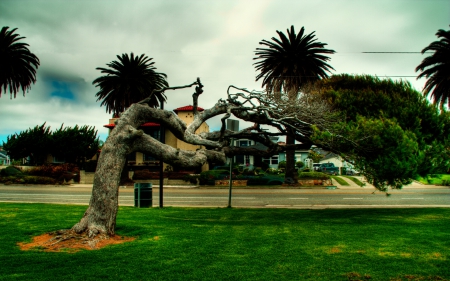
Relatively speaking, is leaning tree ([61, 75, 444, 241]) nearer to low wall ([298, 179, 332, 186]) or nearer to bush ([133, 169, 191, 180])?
low wall ([298, 179, 332, 186])

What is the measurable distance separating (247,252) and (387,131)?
18.2 feet

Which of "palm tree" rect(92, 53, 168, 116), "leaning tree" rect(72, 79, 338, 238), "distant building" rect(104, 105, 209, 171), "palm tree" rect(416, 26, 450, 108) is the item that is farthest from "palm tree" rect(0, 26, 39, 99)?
"palm tree" rect(416, 26, 450, 108)

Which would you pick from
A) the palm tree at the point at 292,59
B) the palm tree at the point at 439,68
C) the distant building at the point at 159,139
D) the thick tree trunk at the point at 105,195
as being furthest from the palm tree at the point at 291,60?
the thick tree trunk at the point at 105,195

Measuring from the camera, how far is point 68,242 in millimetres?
7691

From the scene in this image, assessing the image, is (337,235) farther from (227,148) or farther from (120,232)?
(120,232)

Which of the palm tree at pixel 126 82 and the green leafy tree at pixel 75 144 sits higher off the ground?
the palm tree at pixel 126 82

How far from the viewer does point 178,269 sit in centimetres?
588

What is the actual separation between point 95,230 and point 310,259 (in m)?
4.58

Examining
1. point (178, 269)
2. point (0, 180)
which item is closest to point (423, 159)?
point (178, 269)

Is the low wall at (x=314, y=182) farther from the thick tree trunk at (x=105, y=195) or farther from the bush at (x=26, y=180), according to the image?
the thick tree trunk at (x=105, y=195)

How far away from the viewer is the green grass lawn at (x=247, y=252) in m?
5.66

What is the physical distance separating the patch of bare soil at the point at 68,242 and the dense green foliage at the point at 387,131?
5992 millimetres

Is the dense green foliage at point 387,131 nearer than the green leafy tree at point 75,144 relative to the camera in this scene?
Yes

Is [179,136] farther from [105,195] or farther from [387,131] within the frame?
Result: [387,131]
